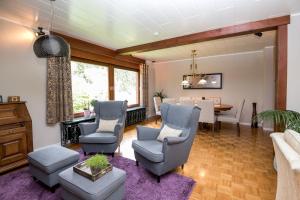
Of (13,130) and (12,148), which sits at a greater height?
(13,130)

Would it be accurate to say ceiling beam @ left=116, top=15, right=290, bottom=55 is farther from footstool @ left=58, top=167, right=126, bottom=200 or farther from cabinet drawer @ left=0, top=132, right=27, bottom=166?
cabinet drawer @ left=0, top=132, right=27, bottom=166

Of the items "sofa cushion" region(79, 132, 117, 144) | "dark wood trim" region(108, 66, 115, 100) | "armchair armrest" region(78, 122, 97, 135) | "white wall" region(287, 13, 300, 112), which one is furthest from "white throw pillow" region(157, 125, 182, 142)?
"dark wood trim" region(108, 66, 115, 100)

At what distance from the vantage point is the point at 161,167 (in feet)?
6.93

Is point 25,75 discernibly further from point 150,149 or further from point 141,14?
point 150,149

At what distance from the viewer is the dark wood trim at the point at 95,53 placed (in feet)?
12.3

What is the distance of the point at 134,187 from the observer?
6.66 feet

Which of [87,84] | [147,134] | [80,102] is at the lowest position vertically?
[147,134]

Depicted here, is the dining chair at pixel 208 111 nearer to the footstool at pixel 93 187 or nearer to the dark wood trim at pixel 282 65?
the dark wood trim at pixel 282 65

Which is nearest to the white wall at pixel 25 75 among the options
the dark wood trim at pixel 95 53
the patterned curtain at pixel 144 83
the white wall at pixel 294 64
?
the dark wood trim at pixel 95 53

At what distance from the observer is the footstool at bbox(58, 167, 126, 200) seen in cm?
146

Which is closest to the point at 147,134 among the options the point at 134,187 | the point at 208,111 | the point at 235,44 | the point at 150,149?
the point at 150,149

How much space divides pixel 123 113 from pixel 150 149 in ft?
4.30

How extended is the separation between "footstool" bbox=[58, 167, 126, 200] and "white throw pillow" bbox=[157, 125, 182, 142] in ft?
3.22

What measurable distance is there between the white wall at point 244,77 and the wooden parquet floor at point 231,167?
136 cm
